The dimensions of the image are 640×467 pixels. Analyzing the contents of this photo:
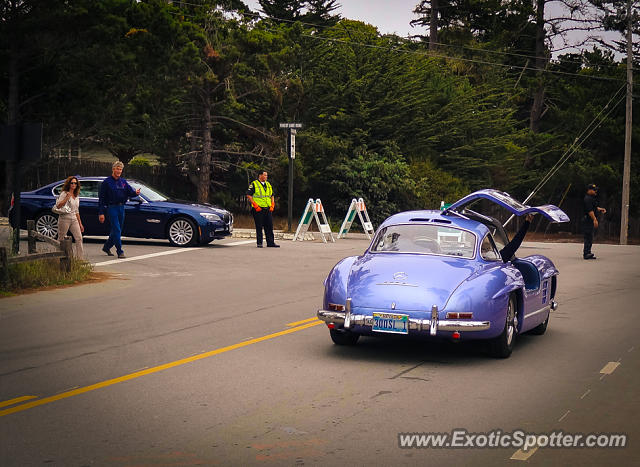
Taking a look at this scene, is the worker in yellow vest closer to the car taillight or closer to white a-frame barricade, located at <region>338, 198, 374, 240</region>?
white a-frame barricade, located at <region>338, 198, 374, 240</region>

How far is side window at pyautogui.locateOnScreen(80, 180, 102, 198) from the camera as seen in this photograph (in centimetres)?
2414

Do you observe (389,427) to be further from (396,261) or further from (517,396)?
(396,261)

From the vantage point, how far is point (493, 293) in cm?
954

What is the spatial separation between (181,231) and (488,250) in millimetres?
14067

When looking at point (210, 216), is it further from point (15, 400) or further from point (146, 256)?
point (15, 400)

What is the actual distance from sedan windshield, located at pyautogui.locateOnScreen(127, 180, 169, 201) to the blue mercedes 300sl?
13.9 m

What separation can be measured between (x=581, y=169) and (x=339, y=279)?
139ft

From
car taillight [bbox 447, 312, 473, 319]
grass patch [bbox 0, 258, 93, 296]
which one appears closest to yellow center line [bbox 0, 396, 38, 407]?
car taillight [bbox 447, 312, 473, 319]

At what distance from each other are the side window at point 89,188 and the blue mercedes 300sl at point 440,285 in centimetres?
1451

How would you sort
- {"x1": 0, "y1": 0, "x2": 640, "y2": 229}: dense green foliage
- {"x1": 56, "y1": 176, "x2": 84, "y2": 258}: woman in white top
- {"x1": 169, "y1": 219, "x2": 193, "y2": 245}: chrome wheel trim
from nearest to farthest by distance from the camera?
{"x1": 56, "y1": 176, "x2": 84, "y2": 258}: woman in white top
{"x1": 169, "y1": 219, "x2": 193, "y2": 245}: chrome wheel trim
{"x1": 0, "y1": 0, "x2": 640, "y2": 229}: dense green foliage

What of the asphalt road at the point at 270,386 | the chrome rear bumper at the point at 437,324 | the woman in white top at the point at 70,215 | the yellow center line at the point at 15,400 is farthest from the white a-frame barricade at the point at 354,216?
the yellow center line at the point at 15,400

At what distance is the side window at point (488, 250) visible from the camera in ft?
34.6

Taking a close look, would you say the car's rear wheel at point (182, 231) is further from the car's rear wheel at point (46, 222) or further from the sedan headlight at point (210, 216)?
the car's rear wheel at point (46, 222)

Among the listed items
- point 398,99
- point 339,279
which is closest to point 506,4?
point 398,99
